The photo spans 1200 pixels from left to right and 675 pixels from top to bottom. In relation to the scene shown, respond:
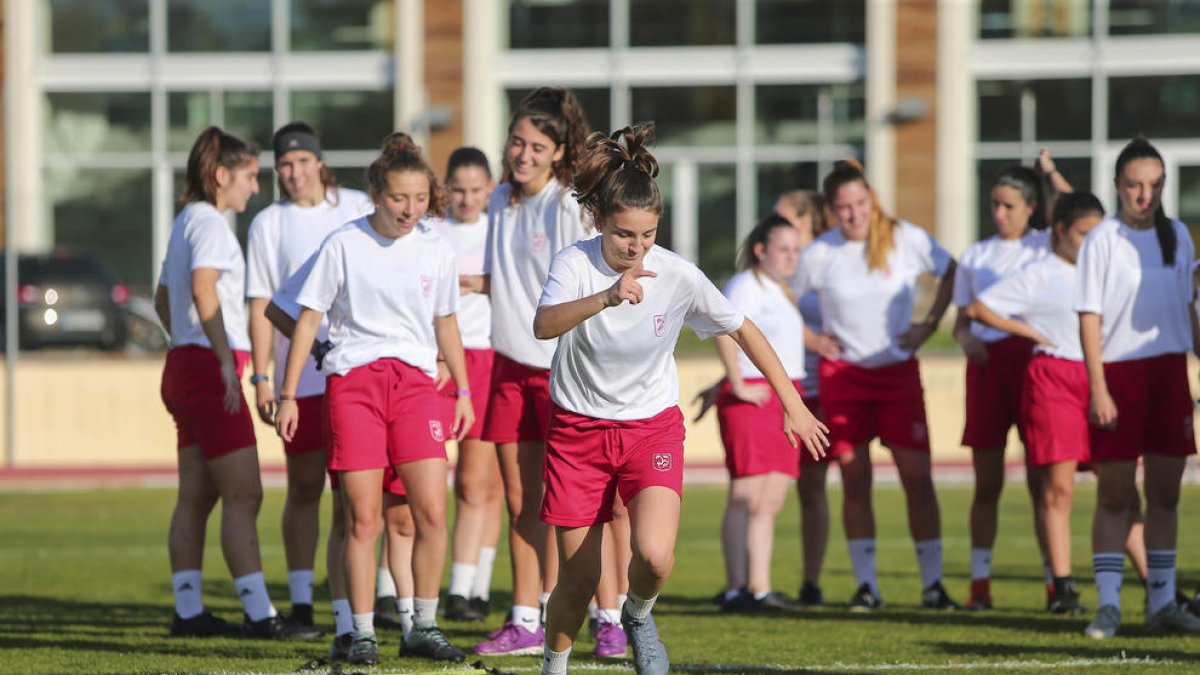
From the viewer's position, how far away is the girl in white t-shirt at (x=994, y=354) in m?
9.60

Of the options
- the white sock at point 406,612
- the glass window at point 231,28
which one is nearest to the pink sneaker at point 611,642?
the white sock at point 406,612

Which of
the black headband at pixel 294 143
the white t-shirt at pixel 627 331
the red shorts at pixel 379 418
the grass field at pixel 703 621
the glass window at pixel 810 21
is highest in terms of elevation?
the glass window at pixel 810 21

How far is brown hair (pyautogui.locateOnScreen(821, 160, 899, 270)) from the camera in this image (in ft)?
31.6

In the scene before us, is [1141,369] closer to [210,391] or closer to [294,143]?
[294,143]

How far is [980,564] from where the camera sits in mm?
9430

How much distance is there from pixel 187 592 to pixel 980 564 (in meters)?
4.03

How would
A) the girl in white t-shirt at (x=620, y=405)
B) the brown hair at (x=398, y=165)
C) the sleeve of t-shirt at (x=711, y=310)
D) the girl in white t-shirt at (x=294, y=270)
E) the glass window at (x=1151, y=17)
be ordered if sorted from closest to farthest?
the girl in white t-shirt at (x=620, y=405) → the sleeve of t-shirt at (x=711, y=310) → the brown hair at (x=398, y=165) → the girl in white t-shirt at (x=294, y=270) → the glass window at (x=1151, y=17)

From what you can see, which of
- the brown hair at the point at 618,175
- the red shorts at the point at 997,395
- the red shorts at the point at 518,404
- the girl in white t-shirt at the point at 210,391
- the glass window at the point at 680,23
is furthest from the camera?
the glass window at the point at 680,23

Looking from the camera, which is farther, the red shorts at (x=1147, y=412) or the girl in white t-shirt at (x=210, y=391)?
the red shorts at (x=1147, y=412)

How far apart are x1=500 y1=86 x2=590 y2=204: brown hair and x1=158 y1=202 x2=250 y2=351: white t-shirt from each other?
4.31ft

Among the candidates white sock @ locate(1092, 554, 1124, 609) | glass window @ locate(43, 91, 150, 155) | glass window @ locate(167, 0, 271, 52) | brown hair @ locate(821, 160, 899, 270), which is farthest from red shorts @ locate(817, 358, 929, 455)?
glass window @ locate(43, 91, 150, 155)

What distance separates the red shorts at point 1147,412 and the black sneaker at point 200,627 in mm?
4047

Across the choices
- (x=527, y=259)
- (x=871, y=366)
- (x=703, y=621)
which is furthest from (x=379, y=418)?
(x=871, y=366)

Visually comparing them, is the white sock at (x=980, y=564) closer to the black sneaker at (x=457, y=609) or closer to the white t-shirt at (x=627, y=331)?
the black sneaker at (x=457, y=609)
